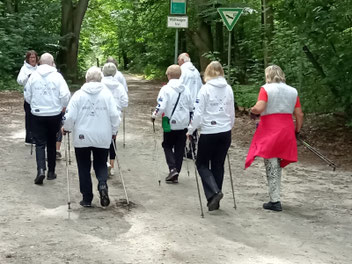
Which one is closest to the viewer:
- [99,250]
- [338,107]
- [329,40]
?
[99,250]

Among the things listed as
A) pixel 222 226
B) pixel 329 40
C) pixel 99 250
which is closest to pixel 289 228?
pixel 222 226

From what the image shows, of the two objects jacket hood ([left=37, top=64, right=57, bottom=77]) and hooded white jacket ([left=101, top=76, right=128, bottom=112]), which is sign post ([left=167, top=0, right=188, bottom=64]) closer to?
hooded white jacket ([left=101, top=76, right=128, bottom=112])

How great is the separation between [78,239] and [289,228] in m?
2.61

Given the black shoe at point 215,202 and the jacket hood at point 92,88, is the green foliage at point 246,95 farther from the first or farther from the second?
the jacket hood at point 92,88

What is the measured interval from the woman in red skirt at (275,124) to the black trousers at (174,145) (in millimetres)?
1924

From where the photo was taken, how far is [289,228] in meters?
7.34

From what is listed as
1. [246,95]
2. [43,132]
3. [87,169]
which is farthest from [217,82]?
[246,95]

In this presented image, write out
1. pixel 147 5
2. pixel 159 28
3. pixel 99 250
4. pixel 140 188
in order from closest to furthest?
pixel 99 250 < pixel 140 188 < pixel 147 5 < pixel 159 28

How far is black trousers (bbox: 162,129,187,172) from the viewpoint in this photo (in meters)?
9.80

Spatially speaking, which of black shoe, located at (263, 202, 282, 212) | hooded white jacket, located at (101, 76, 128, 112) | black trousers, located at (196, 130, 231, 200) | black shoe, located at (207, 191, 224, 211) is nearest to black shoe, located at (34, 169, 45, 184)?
hooded white jacket, located at (101, 76, 128, 112)

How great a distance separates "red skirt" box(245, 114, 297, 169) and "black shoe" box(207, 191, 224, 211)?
0.79m

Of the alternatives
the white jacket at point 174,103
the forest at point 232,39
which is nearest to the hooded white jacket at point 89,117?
the white jacket at point 174,103

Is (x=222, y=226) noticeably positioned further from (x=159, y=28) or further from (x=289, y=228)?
(x=159, y=28)

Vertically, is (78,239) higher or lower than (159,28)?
lower
